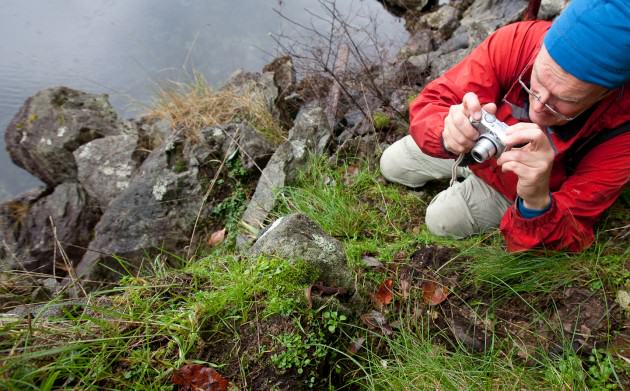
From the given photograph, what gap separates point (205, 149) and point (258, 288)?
2690 mm

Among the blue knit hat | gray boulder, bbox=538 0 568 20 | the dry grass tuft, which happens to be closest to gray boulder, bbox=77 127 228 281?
the dry grass tuft

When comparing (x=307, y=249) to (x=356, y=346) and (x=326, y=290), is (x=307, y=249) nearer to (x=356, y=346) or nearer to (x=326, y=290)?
(x=326, y=290)

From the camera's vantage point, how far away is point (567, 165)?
2.23 meters

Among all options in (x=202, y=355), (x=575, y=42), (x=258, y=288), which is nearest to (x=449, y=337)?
(x=258, y=288)

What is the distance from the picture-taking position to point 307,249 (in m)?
1.94

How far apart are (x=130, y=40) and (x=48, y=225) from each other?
186 inches

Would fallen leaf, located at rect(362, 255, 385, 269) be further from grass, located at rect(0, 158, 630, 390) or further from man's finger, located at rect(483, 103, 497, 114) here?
man's finger, located at rect(483, 103, 497, 114)

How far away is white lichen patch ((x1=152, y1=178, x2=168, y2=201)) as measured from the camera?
3.88 m

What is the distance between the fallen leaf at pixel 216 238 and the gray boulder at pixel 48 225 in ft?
6.76

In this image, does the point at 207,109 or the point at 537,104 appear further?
the point at 207,109

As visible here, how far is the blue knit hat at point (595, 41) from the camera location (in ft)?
4.88

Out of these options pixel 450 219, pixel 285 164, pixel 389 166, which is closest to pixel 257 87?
pixel 285 164

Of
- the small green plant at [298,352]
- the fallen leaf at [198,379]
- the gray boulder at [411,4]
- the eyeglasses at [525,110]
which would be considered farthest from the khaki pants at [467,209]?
the gray boulder at [411,4]

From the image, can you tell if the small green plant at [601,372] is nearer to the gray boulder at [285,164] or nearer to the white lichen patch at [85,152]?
the gray boulder at [285,164]
